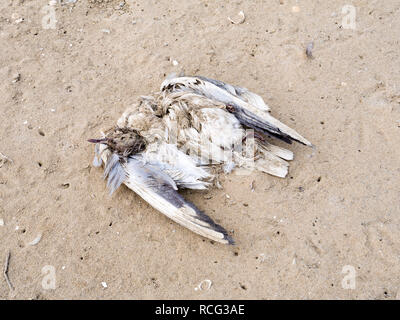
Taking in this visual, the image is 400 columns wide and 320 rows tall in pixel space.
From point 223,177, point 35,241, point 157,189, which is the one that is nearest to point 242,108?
point 223,177

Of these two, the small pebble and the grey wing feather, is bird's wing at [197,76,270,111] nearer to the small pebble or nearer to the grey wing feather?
the grey wing feather

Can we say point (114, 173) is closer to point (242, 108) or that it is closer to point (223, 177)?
point (223, 177)

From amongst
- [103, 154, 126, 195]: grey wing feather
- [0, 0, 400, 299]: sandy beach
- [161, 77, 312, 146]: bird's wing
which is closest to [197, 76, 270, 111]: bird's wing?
[161, 77, 312, 146]: bird's wing

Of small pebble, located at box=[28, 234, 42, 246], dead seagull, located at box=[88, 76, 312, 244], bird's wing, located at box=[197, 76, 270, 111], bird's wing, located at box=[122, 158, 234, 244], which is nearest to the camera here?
bird's wing, located at box=[122, 158, 234, 244]

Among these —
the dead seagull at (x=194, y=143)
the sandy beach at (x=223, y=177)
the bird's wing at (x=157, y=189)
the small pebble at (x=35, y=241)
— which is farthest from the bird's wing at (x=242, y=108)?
the small pebble at (x=35, y=241)

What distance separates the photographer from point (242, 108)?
334 cm

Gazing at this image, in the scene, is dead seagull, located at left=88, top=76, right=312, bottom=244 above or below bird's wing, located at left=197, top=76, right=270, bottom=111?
below

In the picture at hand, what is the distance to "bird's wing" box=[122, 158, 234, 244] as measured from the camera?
9.55ft

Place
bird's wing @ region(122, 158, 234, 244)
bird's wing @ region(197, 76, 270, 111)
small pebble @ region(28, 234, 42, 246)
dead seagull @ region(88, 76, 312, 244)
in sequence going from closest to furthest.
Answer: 1. bird's wing @ region(122, 158, 234, 244)
2. small pebble @ region(28, 234, 42, 246)
3. dead seagull @ region(88, 76, 312, 244)
4. bird's wing @ region(197, 76, 270, 111)

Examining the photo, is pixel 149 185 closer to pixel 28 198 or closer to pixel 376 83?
pixel 28 198

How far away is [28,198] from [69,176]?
0.38 m

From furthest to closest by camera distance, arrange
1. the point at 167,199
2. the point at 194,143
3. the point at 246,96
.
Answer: the point at 246,96
the point at 194,143
the point at 167,199

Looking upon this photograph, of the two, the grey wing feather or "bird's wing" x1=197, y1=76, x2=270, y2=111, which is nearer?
the grey wing feather

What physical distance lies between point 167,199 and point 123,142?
650 mm
